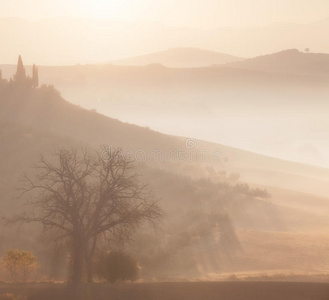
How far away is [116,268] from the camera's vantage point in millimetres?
34969

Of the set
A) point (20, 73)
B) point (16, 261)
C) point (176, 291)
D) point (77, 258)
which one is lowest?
point (176, 291)

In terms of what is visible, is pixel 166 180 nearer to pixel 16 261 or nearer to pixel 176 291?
pixel 16 261

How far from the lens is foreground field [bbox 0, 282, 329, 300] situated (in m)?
28.9

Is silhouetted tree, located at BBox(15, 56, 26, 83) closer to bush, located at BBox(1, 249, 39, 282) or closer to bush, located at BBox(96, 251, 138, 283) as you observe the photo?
bush, located at BBox(1, 249, 39, 282)

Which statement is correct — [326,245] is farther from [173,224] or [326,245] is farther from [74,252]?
[74,252]

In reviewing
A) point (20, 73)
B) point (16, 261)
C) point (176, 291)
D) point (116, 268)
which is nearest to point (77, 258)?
point (116, 268)

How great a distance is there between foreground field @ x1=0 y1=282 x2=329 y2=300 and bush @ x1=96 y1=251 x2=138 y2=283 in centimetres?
306

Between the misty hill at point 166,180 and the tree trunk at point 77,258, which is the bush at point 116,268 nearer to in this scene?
the tree trunk at point 77,258

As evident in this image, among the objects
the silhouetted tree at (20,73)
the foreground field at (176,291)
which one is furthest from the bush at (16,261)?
the silhouetted tree at (20,73)

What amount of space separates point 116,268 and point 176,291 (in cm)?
577

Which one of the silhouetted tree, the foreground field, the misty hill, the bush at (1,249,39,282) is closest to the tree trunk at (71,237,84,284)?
the foreground field

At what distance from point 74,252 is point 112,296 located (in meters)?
6.47

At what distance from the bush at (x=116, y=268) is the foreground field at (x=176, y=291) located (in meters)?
3.06

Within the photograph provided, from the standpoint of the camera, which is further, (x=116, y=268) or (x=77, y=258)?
(x=116, y=268)
